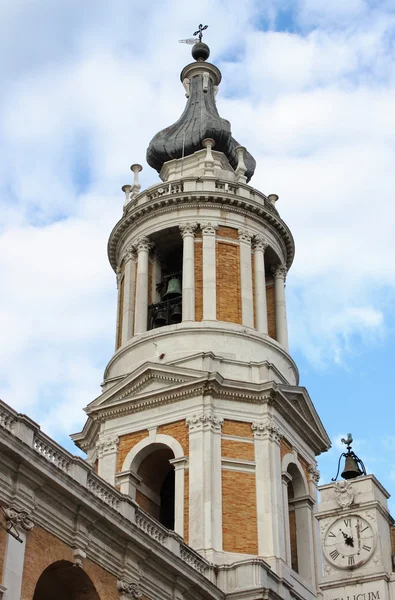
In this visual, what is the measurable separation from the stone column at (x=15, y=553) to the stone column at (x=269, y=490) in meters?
11.5

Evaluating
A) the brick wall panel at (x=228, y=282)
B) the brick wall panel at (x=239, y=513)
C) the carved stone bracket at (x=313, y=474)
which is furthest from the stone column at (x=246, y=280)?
the brick wall panel at (x=239, y=513)

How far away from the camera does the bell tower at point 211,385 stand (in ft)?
117

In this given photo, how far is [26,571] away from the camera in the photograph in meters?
25.1

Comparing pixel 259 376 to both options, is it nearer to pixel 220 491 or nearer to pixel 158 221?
pixel 220 491

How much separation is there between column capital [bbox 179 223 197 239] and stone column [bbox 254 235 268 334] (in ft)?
8.48

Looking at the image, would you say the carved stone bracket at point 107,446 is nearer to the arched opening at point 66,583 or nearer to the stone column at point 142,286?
the stone column at point 142,286

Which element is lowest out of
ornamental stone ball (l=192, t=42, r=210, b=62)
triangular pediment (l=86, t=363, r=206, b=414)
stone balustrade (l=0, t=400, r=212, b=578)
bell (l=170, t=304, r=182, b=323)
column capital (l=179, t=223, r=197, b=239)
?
stone balustrade (l=0, t=400, r=212, b=578)

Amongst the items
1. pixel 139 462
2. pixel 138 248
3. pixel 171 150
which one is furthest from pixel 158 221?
pixel 139 462

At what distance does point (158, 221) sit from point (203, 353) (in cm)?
687

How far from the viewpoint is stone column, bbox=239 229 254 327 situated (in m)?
40.5

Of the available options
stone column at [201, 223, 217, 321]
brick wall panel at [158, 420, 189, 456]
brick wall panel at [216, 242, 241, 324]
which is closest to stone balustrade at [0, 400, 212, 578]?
brick wall panel at [158, 420, 189, 456]

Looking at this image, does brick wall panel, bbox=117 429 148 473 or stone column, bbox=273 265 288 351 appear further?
stone column, bbox=273 265 288 351

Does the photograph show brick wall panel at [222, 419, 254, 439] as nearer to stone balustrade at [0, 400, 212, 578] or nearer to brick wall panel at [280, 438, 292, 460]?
brick wall panel at [280, 438, 292, 460]

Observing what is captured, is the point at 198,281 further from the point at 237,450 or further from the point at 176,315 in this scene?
the point at 237,450
